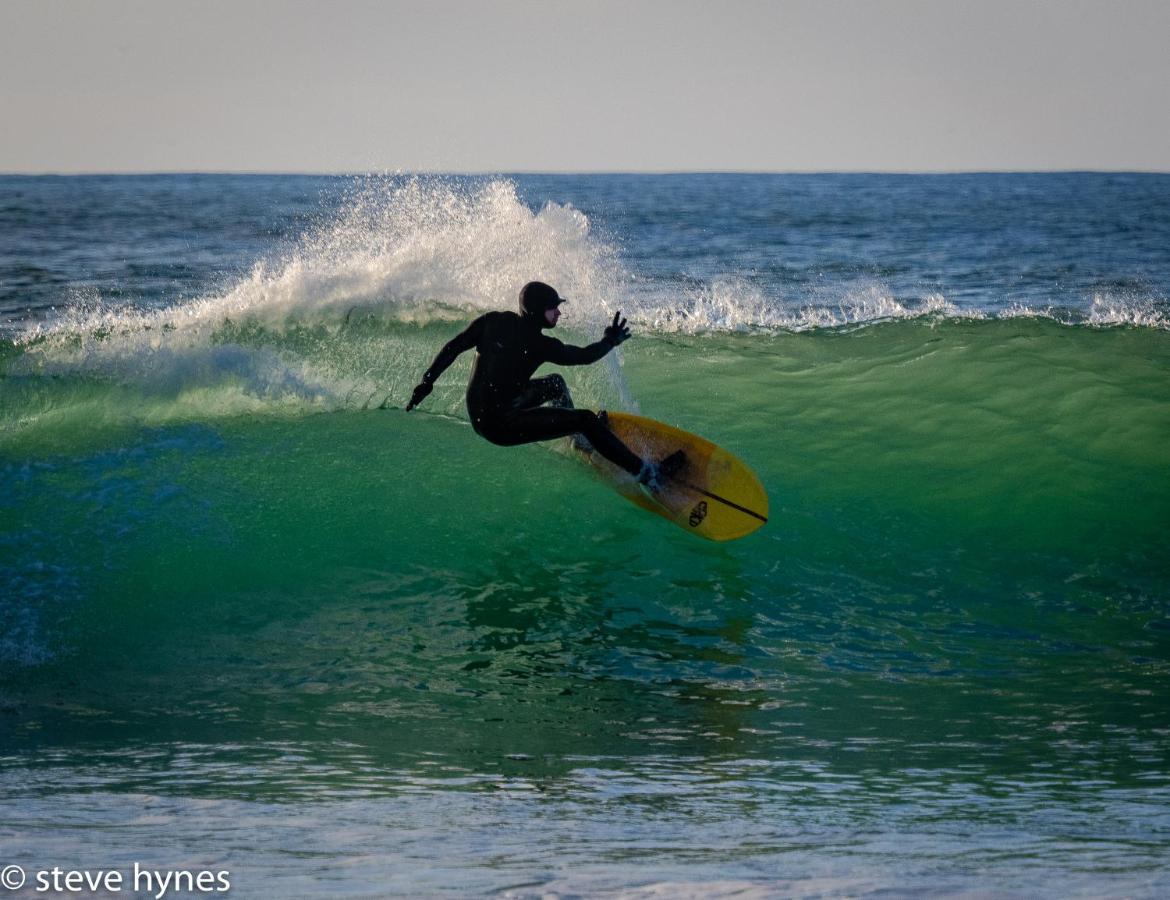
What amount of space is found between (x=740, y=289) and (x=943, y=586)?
14194mm

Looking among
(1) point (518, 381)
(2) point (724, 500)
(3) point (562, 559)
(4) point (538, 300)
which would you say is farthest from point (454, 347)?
(2) point (724, 500)

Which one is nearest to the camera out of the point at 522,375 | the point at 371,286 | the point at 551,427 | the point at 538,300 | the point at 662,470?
the point at 538,300

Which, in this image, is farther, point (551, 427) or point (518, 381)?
point (551, 427)

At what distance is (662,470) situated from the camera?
24.3 feet

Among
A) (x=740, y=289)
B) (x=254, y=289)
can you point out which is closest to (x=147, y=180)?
(x=740, y=289)

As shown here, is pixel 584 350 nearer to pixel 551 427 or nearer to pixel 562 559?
pixel 551 427

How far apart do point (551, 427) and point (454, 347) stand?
0.70 meters

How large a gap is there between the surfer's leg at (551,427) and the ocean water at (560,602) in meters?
0.74

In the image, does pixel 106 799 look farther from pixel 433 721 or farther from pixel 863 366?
pixel 863 366

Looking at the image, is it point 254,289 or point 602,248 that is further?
point 254,289

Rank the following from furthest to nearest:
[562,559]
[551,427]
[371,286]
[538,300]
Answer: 1. [371,286]
2. [562,559]
3. [551,427]
4. [538,300]

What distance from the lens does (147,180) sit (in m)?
69.9

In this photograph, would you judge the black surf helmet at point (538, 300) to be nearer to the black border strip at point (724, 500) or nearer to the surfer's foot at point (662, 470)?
the surfer's foot at point (662, 470)

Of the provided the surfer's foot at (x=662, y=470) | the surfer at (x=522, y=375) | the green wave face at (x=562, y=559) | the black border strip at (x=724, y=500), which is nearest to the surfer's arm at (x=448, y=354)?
the surfer at (x=522, y=375)
